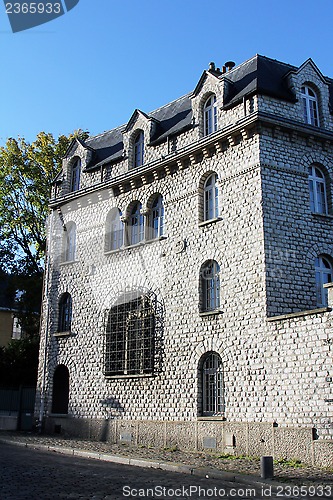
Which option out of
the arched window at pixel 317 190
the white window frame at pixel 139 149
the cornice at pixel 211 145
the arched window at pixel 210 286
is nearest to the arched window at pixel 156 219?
the cornice at pixel 211 145

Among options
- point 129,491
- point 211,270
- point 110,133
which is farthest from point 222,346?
point 110,133

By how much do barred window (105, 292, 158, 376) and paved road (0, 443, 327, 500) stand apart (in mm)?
5731

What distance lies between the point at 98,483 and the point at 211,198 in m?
Answer: 10.8

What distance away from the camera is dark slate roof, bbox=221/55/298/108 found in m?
17.8

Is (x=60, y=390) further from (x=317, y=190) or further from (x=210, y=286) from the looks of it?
(x=317, y=190)

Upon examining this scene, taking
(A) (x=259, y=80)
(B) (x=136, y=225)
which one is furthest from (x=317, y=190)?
(B) (x=136, y=225)

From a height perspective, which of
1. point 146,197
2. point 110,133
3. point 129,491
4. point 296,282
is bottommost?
point 129,491

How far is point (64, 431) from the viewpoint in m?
21.8

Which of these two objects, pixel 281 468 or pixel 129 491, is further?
pixel 281 468

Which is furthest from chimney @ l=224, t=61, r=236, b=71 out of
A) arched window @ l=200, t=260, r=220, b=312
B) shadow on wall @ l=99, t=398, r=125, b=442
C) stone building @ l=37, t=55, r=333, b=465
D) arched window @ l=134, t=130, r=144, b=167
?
shadow on wall @ l=99, t=398, r=125, b=442

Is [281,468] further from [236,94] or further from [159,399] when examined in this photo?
[236,94]

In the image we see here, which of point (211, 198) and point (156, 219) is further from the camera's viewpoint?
point (156, 219)

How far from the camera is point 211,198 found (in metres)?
19.0

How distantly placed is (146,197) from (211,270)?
444cm
